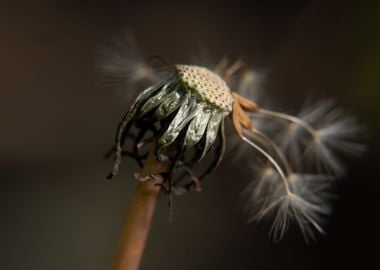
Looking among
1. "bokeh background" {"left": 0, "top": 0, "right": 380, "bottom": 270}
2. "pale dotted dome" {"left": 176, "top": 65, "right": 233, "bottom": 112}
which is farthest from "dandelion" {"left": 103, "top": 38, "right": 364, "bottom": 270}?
"bokeh background" {"left": 0, "top": 0, "right": 380, "bottom": 270}

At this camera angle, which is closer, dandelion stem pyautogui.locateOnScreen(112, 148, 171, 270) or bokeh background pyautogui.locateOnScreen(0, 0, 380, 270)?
dandelion stem pyautogui.locateOnScreen(112, 148, 171, 270)

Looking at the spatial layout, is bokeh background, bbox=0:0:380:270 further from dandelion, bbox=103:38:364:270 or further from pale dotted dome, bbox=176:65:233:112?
pale dotted dome, bbox=176:65:233:112

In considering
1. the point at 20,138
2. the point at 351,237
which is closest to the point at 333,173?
the point at 351,237

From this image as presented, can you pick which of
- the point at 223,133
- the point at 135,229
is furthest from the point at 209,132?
the point at 135,229

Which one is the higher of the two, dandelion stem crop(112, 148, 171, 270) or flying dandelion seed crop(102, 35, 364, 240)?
flying dandelion seed crop(102, 35, 364, 240)

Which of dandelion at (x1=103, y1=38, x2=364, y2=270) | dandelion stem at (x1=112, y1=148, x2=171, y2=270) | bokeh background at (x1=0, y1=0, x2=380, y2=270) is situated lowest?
dandelion stem at (x1=112, y1=148, x2=171, y2=270)

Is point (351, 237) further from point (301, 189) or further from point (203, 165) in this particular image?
point (301, 189)
